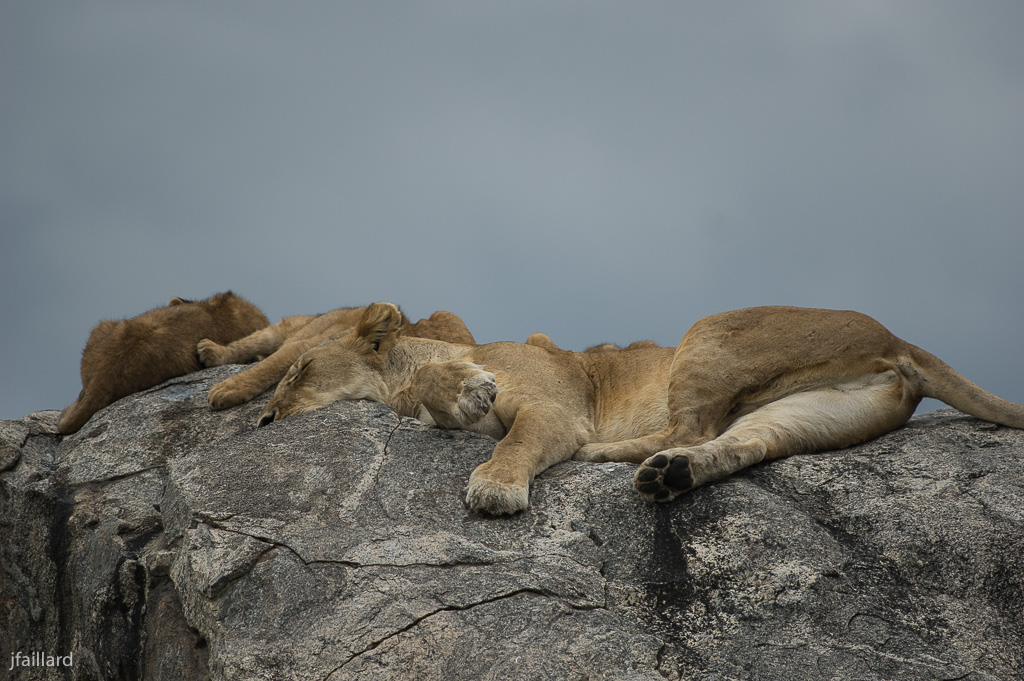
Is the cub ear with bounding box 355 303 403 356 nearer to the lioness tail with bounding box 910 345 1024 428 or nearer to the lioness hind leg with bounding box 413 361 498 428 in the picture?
the lioness hind leg with bounding box 413 361 498 428

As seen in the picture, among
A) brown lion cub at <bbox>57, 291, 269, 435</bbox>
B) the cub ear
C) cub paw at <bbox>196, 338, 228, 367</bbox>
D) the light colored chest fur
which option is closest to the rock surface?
the light colored chest fur

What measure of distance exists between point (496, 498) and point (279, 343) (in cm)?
496

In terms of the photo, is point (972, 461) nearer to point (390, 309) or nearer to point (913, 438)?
point (913, 438)

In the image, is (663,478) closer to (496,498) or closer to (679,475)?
(679,475)

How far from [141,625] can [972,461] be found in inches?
195

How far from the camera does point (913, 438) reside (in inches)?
211

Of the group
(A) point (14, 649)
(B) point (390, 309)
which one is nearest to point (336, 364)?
(B) point (390, 309)

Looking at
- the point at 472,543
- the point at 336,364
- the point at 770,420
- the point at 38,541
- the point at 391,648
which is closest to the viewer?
the point at 391,648

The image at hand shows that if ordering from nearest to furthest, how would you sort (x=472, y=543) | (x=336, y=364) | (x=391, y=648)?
(x=391, y=648)
(x=472, y=543)
(x=336, y=364)

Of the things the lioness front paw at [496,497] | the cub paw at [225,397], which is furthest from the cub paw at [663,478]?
the cub paw at [225,397]

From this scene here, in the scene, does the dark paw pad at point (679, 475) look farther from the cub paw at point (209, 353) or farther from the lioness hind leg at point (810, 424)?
the cub paw at point (209, 353)

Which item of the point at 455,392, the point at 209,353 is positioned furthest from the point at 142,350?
the point at 455,392

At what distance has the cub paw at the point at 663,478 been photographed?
15.3ft

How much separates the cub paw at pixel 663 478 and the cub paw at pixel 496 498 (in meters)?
0.65
